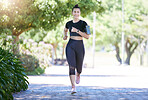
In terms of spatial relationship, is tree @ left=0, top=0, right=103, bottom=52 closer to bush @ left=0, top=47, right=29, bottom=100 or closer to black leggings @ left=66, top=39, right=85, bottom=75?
bush @ left=0, top=47, right=29, bottom=100

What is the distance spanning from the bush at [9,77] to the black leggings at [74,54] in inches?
56.1

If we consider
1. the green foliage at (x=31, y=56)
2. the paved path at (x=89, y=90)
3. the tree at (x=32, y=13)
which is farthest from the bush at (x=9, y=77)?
the green foliage at (x=31, y=56)

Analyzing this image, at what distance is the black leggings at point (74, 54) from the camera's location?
9.79 m

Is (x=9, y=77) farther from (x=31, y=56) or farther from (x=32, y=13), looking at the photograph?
(x=31, y=56)

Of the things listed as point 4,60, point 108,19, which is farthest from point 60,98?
point 108,19

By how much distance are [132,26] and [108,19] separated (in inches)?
210

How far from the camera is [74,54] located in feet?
32.4

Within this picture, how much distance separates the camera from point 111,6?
5753cm

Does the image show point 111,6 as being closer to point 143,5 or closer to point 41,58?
point 143,5

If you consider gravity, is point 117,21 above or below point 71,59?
above

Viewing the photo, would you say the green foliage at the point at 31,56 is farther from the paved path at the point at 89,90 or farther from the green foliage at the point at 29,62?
the paved path at the point at 89,90

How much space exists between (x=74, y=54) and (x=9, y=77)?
5.78ft

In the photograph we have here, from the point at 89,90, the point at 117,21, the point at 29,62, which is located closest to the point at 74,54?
the point at 89,90

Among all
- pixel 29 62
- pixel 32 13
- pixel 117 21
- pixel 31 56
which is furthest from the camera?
pixel 117 21
